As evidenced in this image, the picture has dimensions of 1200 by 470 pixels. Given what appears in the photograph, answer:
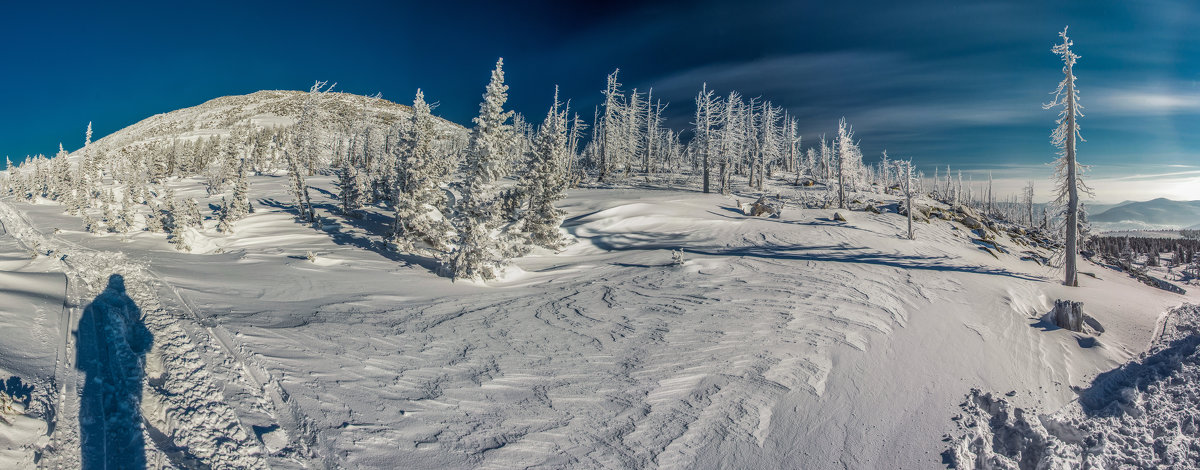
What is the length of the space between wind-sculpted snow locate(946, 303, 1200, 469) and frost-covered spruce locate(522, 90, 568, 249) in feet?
58.9

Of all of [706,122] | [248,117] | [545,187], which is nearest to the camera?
[545,187]

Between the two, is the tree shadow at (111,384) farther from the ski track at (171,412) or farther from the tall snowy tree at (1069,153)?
the tall snowy tree at (1069,153)

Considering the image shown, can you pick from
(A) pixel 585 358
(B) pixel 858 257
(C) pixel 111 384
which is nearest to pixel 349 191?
(C) pixel 111 384

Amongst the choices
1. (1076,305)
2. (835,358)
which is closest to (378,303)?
(835,358)

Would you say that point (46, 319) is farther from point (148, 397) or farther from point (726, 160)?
point (726, 160)

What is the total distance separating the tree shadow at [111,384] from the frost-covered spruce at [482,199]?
26.0 ft

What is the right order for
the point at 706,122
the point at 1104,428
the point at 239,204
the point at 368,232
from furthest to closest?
1. the point at 706,122
2. the point at 239,204
3. the point at 368,232
4. the point at 1104,428

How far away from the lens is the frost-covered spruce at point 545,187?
22.4 metres

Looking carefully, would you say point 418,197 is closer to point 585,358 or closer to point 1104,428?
point 585,358

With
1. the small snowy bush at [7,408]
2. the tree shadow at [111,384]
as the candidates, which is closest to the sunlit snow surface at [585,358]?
the tree shadow at [111,384]

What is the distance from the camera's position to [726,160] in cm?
4525

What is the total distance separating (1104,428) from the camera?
224 inches

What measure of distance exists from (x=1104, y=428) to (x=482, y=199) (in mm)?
14799

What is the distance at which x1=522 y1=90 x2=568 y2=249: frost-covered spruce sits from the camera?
22422 mm
